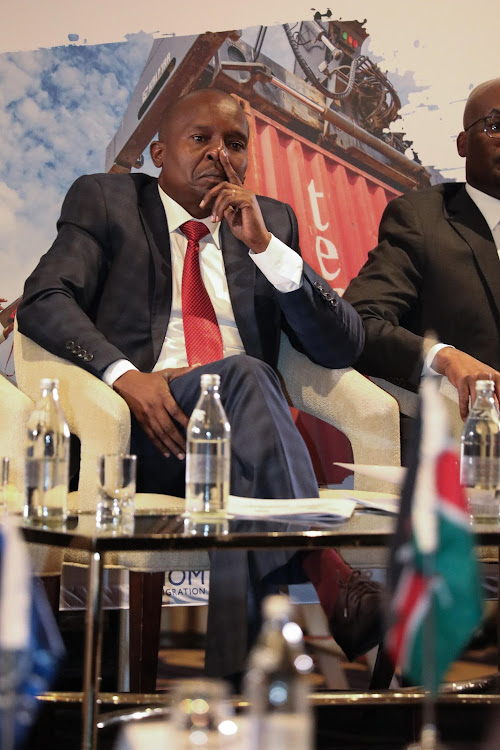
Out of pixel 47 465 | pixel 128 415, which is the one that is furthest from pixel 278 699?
pixel 128 415

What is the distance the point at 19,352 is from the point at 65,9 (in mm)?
1969

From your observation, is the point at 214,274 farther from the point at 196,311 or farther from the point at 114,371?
the point at 114,371

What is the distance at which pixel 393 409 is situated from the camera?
223 centimetres

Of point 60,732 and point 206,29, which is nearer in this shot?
point 60,732

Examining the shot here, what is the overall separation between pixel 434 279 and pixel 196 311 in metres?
0.76

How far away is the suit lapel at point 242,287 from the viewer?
8.42ft

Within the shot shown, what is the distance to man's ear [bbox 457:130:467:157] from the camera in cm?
310

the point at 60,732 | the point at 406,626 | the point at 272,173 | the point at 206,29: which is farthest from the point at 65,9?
the point at 406,626

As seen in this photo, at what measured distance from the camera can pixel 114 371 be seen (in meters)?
2.20

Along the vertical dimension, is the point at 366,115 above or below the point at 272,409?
above

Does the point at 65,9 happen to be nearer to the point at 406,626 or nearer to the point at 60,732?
the point at 60,732


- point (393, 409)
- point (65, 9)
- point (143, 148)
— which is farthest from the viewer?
point (65, 9)

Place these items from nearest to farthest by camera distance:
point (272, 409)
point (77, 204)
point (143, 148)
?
point (272, 409) → point (77, 204) → point (143, 148)

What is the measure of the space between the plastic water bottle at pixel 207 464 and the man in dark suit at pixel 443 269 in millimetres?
984
